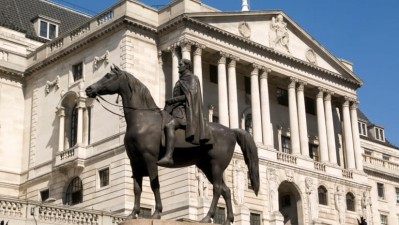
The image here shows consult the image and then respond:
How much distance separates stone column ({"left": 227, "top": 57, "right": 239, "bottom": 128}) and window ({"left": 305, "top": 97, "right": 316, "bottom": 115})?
11.9 m

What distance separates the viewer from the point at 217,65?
181 feet

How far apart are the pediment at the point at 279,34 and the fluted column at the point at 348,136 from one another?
9.04ft

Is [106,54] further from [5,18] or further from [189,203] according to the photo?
[5,18]

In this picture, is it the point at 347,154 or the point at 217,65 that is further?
the point at 347,154

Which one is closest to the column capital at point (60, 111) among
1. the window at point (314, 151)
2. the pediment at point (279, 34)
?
the pediment at point (279, 34)

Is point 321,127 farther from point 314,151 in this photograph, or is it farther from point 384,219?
point 384,219

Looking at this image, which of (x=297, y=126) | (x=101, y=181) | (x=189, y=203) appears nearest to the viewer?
(x=189, y=203)

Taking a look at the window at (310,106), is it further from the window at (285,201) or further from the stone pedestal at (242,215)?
the stone pedestal at (242,215)

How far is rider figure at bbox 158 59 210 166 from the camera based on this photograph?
1658 centimetres

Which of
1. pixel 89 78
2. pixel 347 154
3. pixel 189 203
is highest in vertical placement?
pixel 89 78

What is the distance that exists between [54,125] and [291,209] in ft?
66.5

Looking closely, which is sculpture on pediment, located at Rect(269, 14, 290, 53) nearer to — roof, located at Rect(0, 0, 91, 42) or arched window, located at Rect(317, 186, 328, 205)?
arched window, located at Rect(317, 186, 328, 205)

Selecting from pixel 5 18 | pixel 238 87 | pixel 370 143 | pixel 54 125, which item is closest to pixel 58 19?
pixel 5 18

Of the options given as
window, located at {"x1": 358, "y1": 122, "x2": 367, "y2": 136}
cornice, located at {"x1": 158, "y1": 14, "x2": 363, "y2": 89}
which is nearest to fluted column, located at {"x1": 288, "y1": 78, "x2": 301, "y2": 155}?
cornice, located at {"x1": 158, "y1": 14, "x2": 363, "y2": 89}
